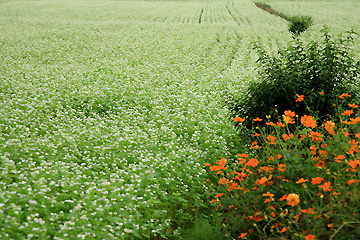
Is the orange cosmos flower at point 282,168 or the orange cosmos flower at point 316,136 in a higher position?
the orange cosmos flower at point 316,136

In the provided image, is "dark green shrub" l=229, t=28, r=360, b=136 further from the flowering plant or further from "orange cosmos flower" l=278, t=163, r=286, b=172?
"orange cosmos flower" l=278, t=163, r=286, b=172

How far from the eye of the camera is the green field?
3.91m

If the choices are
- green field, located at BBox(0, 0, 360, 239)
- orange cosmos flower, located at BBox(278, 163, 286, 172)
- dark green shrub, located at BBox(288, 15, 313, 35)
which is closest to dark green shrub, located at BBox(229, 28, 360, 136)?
green field, located at BBox(0, 0, 360, 239)

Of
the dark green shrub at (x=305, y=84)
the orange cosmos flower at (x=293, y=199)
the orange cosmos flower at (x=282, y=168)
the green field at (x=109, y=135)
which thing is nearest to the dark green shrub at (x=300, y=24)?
the green field at (x=109, y=135)

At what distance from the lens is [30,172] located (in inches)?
177

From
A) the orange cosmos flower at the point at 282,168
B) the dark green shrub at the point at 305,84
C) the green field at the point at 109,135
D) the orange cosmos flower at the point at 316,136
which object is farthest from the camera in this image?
the dark green shrub at the point at 305,84

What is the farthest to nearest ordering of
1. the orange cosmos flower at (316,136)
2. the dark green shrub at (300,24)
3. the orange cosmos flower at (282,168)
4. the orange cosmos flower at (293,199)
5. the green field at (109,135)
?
the dark green shrub at (300,24), the green field at (109,135), the orange cosmos flower at (316,136), the orange cosmos flower at (282,168), the orange cosmos flower at (293,199)

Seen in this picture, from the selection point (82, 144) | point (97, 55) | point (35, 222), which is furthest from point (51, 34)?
point (35, 222)

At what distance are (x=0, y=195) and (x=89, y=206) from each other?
102cm

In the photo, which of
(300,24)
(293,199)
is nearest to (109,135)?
(293,199)

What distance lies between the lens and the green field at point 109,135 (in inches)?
154

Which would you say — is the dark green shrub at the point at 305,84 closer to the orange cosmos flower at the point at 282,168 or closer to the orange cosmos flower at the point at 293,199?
the orange cosmos flower at the point at 282,168

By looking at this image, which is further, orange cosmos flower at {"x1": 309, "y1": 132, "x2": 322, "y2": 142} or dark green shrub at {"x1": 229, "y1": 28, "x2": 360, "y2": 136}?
dark green shrub at {"x1": 229, "y1": 28, "x2": 360, "y2": 136}

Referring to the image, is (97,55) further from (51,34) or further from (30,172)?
(30,172)
